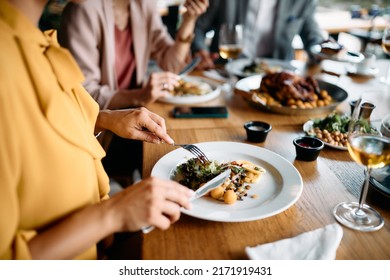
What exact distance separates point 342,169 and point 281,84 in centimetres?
66

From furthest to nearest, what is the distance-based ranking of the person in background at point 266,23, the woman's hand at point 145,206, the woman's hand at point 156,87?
the person in background at point 266,23 → the woman's hand at point 156,87 → the woman's hand at point 145,206

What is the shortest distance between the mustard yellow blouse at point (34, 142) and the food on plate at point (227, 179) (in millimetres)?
309

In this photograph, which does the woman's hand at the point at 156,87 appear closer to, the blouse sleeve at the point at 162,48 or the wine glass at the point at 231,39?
the wine glass at the point at 231,39

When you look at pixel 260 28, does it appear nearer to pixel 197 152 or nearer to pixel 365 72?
pixel 365 72

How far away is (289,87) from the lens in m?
1.65

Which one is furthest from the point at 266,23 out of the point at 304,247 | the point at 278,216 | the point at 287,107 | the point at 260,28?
the point at 304,247

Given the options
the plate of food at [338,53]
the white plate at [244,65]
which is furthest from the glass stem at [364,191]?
the plate of food at [338,53]

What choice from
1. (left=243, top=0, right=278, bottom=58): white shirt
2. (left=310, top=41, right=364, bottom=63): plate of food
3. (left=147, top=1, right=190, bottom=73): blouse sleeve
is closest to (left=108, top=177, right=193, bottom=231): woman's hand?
(left=147, top=1, right=190, bottom=73): blouse sleeve

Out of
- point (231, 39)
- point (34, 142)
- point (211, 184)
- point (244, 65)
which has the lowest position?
point (244, 65)

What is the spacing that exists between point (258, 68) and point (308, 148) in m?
1.10

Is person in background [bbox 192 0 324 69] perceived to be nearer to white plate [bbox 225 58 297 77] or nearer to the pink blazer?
white plate [bbox 225 58 297 77]

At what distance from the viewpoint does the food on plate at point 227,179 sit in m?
0.94

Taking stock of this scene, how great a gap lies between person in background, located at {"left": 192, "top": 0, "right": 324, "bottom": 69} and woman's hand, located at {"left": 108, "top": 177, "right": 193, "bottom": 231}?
7.25ft
